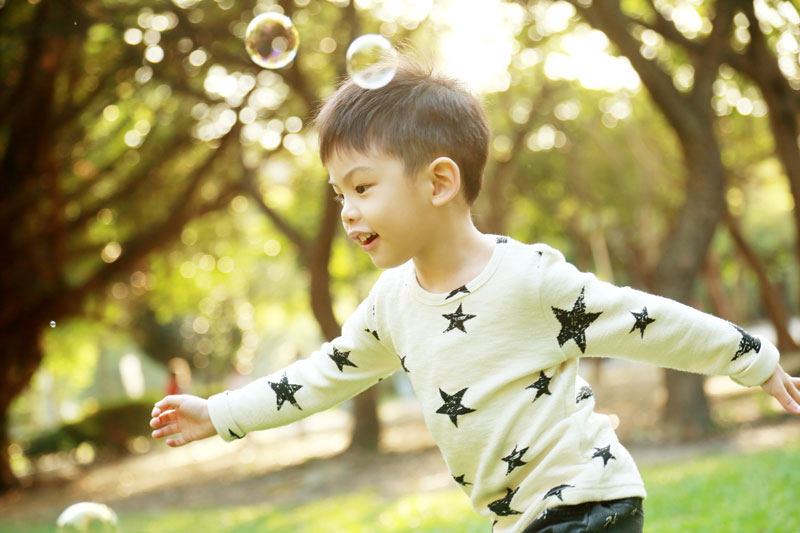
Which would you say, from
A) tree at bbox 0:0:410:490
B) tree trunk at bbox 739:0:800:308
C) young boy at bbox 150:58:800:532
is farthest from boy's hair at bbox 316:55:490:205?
tree trunk at bbox 739:0:800:308

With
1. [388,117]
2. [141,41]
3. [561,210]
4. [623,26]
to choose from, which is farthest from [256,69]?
[561,210]

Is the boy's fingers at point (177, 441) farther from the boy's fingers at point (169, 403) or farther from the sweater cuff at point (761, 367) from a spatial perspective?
the sweater cuff at point (761, 367)

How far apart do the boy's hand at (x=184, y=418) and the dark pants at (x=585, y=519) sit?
1090 mm

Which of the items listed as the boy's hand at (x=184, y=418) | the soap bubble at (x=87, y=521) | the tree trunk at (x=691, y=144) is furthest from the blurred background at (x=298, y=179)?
the boy's hand at (x=184, y=418)

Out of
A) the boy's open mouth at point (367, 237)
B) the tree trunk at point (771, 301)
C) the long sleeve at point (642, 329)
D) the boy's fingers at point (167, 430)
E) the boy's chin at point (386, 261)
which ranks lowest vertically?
the tree trunk at point (771, 301)

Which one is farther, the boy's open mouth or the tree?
the tree

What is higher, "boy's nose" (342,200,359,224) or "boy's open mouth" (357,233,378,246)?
"boy's nose" (342,200,359,224)

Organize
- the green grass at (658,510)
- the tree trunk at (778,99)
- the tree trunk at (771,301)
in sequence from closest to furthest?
the green grass at (658,510) < the tree trunk at (778,99) < the tree trunk at (771,301)

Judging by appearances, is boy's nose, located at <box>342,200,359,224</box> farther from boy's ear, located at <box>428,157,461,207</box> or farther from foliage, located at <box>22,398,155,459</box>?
foliage, located at <box>22,398,155,459</box>

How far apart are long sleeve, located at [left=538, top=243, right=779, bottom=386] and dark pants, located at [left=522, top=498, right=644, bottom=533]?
1.37ft

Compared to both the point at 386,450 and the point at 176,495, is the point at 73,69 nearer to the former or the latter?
the point at 176,495

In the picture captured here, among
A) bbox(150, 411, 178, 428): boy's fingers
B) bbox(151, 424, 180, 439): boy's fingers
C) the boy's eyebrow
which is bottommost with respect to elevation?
bbox(151, 424, 180, 439): boy's fingers

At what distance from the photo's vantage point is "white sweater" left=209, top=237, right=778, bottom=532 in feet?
7.78

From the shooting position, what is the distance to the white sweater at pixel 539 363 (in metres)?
2.37
